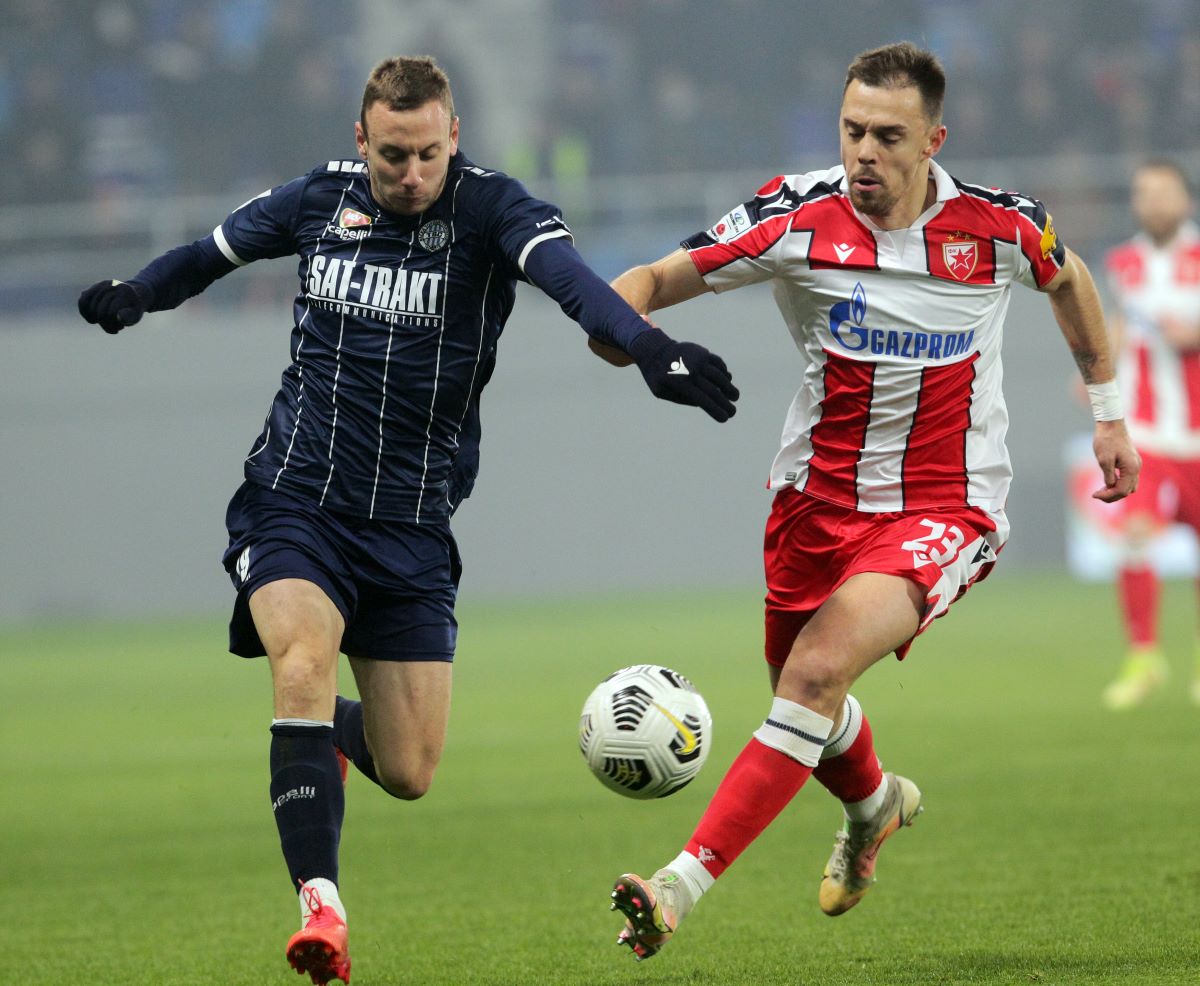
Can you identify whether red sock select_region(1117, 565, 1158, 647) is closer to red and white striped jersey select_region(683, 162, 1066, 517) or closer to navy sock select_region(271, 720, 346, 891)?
red and white striped jersey select_region(683, 162, 1066, 517)

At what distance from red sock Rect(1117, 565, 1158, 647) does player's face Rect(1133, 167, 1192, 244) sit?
1.81m

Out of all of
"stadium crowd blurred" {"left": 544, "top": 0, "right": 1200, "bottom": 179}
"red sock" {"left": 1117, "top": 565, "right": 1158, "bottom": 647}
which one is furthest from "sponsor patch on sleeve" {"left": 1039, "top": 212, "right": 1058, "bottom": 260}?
"stadium crowd blurred" {"left": 544, "top": 0, "right": 1200, "bottom": 179}

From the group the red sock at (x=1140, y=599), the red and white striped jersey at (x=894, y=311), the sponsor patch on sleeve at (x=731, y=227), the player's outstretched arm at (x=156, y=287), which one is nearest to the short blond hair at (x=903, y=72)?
the red and white striped jersey at (x=894, y=311)

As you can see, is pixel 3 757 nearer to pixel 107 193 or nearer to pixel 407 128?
pixel 407 128

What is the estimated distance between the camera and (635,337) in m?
3.97

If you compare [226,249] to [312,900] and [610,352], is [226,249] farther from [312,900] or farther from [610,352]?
[312,900]

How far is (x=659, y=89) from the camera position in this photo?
72.6 ft

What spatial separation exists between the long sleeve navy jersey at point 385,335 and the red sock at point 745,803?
111 centimetres

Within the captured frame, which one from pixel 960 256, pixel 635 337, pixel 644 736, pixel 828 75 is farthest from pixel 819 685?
pixel 828 75

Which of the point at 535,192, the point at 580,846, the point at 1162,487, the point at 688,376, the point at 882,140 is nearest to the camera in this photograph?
the point at 688,376

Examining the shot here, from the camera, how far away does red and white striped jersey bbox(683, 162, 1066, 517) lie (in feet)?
15.1

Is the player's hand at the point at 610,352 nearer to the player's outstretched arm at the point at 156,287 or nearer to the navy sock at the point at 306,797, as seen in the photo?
the navy sock at the point at 306,797

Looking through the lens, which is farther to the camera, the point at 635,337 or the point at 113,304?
the point at 113,304

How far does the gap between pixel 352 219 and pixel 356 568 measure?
0.89 meters
